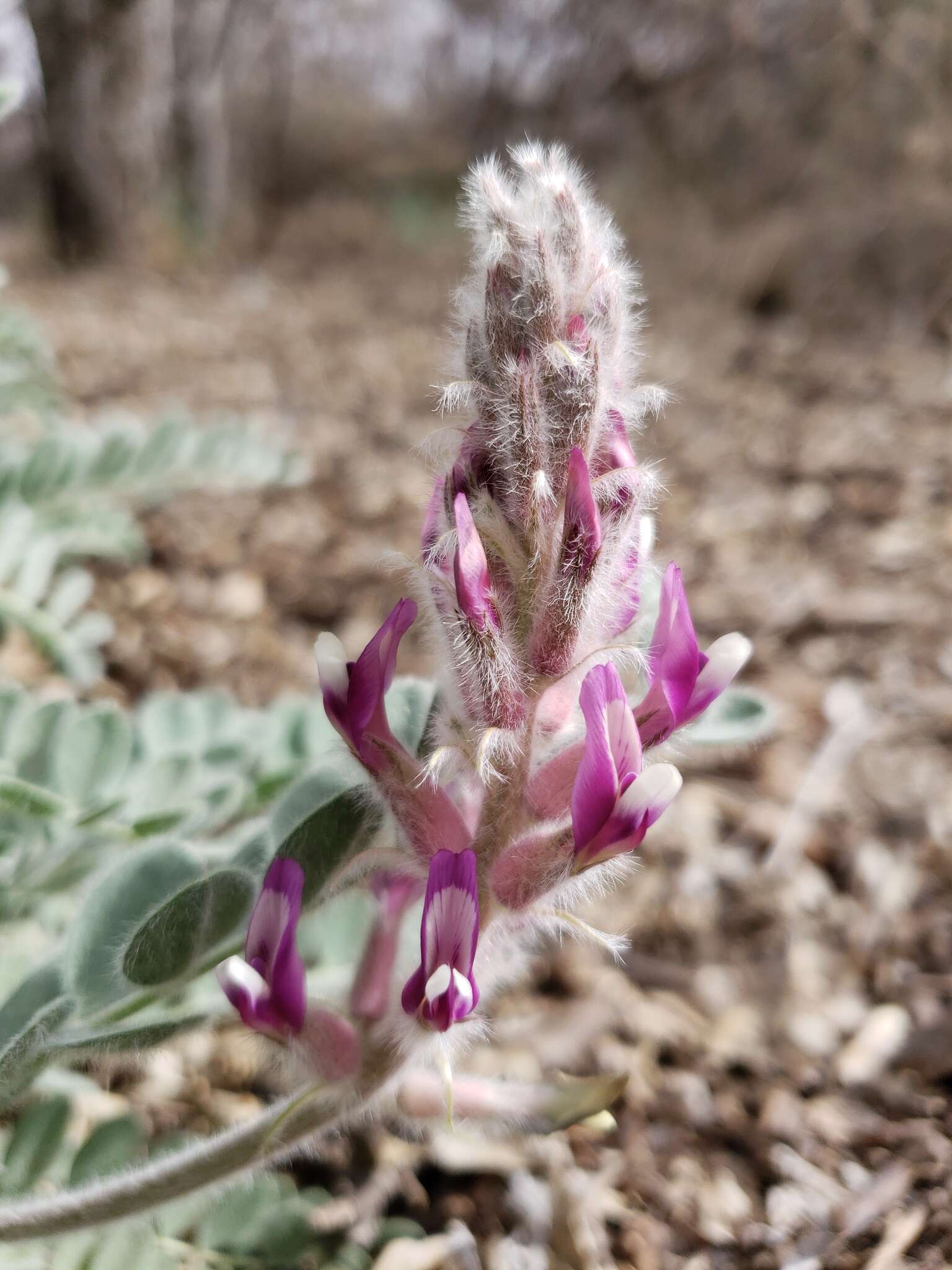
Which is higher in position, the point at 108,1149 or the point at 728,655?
the point at 728,655

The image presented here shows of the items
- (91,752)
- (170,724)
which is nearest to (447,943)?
(91,752)

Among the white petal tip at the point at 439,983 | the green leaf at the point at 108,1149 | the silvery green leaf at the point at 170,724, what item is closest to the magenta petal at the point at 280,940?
the white petal tip at the point at 439,983

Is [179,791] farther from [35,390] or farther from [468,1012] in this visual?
[35,390]

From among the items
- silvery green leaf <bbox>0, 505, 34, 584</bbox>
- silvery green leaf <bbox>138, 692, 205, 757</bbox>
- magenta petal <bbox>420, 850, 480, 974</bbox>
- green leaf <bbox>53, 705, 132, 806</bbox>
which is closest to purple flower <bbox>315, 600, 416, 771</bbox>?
magenta petal <bbox>420, 850, 480, 974</bbox>

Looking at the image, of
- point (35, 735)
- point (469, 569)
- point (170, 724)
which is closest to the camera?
point (469, 569)

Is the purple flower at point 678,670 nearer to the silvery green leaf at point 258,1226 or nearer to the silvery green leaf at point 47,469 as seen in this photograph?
the silvery green leaf at point 258,1226

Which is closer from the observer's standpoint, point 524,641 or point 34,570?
point 524,641

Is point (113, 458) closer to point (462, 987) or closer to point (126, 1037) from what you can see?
point (126, 1037)
